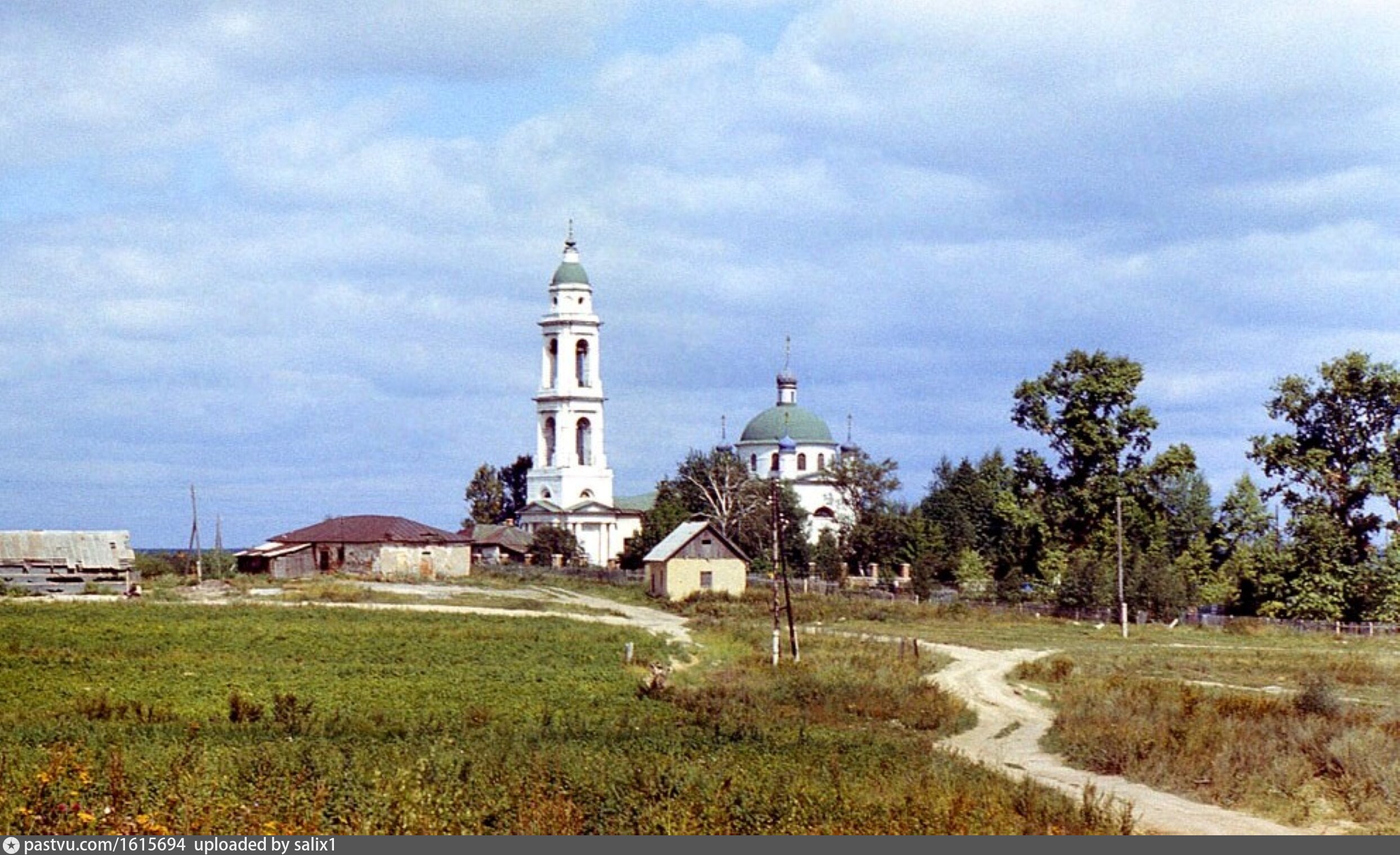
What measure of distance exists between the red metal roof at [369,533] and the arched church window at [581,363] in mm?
23369

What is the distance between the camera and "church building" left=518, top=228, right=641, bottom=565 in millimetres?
105938

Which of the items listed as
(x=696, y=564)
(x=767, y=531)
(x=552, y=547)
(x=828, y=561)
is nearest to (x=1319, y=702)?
(x=696, y=564)

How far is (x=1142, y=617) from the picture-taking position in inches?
2485

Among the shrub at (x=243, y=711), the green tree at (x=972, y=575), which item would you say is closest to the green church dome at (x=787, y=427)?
the green tree at (x=972, y=575)

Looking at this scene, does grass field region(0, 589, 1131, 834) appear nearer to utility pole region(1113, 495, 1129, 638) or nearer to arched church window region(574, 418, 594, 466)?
utility pole region(1113, 495, 1129, 638)

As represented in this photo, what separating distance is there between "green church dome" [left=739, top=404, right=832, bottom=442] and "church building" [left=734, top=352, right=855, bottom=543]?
0.13 feet

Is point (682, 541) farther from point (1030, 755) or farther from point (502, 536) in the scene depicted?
point (1030, 755)

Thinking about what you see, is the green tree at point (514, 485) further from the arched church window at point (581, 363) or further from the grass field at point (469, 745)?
the grass field at point (469, 745)

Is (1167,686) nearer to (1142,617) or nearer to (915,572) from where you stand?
(1142,617)

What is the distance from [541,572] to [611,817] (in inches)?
2732

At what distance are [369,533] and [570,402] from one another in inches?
1018

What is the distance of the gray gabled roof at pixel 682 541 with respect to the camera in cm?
6762

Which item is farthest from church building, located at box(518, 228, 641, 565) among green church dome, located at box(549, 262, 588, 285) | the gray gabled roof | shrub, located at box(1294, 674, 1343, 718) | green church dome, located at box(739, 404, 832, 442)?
shrub, located at box(1294, 674, 1343, 718)

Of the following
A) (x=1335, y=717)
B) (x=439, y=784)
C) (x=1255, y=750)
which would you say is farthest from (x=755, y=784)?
(x=1335, y=717)
